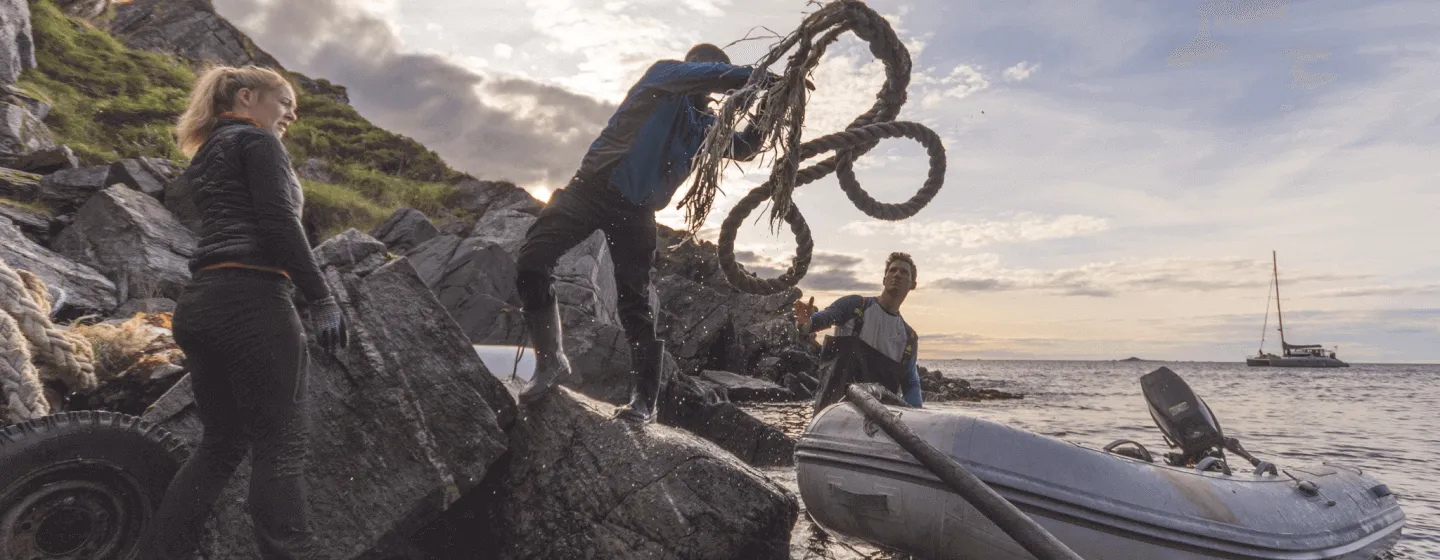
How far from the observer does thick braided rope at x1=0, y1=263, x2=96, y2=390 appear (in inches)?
148

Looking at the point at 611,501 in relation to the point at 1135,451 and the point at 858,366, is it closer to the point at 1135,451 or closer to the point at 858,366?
the point at 858,366

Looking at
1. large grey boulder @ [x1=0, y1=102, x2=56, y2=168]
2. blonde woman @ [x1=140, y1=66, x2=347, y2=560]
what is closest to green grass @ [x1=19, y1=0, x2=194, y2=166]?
large grey boulder @ [x1=0, y1=102, x2=56, y2=168]

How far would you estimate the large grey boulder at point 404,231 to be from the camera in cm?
1818

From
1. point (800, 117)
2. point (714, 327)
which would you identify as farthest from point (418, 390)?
point (714, 327)

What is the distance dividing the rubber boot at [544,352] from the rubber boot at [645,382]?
1.43 feet

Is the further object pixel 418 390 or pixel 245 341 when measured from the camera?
pixel 418 390

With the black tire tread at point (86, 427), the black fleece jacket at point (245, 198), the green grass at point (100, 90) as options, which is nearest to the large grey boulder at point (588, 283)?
the black tire tread at point (86, 427)

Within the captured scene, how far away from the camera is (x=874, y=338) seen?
243 inches

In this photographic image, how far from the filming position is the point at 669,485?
3449 millimetres

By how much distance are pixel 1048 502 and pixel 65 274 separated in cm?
1223

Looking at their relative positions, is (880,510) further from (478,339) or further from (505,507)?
(478,339)

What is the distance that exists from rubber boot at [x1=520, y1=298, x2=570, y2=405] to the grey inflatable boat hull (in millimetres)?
1876

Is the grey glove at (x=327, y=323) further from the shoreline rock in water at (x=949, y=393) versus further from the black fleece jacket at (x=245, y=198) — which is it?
the shoreline rock in water at (x=949, y=393)

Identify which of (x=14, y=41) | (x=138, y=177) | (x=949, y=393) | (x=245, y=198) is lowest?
(x=949, y=393)
